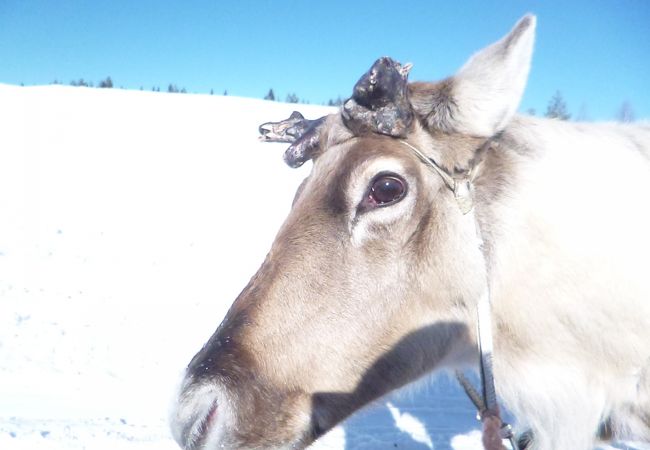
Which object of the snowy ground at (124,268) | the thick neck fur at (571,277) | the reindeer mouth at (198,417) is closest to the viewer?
the reindeer mouth at (198,417)

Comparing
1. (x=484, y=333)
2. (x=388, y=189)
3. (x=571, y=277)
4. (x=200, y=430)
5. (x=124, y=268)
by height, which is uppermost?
(x=388, y=189)

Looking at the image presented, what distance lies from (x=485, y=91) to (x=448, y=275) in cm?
80

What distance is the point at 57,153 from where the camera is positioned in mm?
20141

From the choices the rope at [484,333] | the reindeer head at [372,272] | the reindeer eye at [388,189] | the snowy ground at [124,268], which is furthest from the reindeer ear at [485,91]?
the snowy ground at [124,268]

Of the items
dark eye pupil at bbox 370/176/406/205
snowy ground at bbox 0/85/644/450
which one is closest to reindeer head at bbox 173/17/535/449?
dark eye pupil at bbox 370/176/406/205

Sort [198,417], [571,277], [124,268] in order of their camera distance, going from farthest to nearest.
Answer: [124,268] < [571,277] < [198,417]

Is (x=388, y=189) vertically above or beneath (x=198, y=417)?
above

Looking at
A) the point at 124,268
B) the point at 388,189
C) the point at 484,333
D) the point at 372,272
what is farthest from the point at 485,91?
the point at 124,268

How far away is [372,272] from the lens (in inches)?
88.7

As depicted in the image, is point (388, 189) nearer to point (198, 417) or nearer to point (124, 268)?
point (198, 417)

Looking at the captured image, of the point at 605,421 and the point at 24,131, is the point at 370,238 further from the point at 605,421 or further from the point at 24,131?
the point at 24,131

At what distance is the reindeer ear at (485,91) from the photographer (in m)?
2.10

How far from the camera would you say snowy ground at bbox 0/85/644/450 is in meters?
A: 5.83

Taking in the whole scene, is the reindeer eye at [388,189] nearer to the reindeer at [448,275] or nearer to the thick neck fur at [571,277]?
the reindeer at [448,275]
